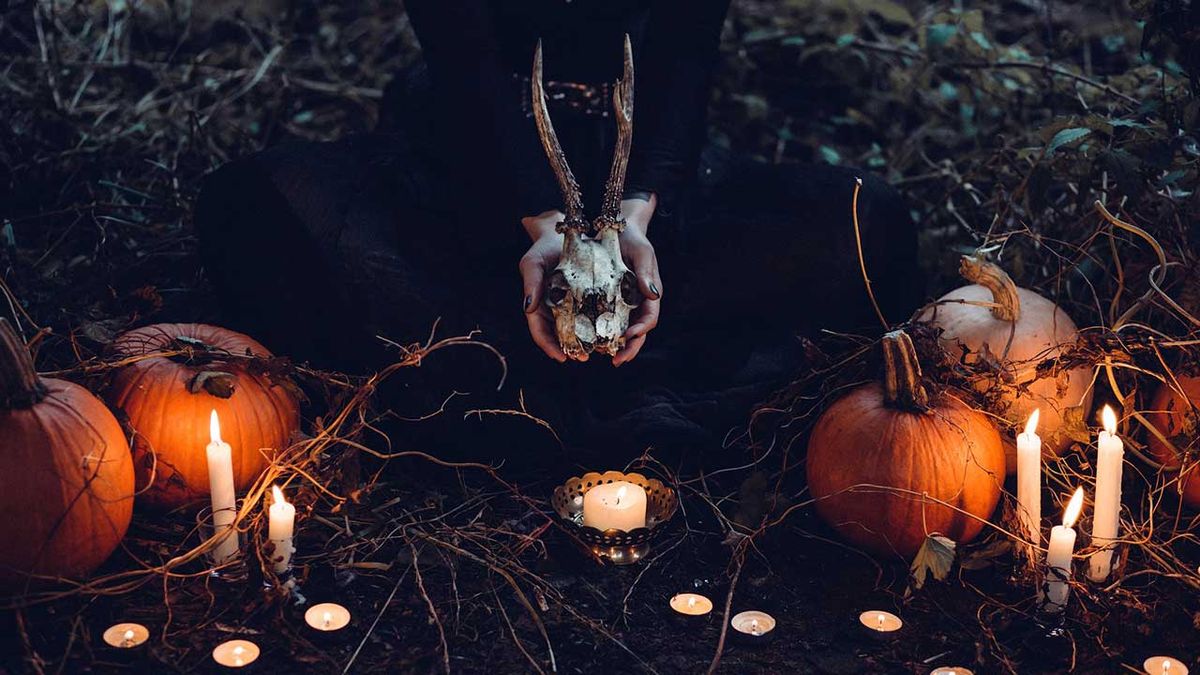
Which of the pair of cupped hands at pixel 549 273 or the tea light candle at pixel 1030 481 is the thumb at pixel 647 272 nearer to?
the pair of cupped hands at pixel 549 273

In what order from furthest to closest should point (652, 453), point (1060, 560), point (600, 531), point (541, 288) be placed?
point (652, 453) < point (541, 288) < point (600, 531) < point (1060, 560)

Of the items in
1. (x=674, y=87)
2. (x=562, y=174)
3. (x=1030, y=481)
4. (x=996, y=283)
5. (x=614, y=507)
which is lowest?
(x=614, y=507)

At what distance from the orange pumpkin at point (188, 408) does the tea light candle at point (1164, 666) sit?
1.64 meters

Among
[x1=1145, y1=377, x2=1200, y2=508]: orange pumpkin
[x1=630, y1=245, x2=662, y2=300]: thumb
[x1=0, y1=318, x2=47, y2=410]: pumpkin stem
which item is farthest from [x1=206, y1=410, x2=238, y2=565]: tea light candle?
[x1=1145, y1=377, x2=1200, y2=508]: orange pumpkin

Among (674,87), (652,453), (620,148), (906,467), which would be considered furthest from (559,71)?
(906,467)

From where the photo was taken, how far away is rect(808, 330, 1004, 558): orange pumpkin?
7.48ft

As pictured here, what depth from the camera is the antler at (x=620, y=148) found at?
2.34 metres

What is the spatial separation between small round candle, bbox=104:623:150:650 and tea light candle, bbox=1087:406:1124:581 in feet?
5.57

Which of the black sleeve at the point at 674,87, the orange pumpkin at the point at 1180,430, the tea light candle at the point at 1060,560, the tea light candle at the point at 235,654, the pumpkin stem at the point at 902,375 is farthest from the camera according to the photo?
the black sleeve at the point at 674,87

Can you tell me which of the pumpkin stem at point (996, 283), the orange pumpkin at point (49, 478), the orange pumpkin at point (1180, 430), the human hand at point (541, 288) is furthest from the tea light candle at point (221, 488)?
the orange pumpkin at point (1180, 430)

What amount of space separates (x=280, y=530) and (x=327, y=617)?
0.58 feet

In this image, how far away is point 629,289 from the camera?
2393mm

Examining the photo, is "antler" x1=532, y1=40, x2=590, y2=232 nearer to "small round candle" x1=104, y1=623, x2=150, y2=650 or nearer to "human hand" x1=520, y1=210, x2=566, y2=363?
"human hand" x1=520, y1=210, x2=566, y2=363

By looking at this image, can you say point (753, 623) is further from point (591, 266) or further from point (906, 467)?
A: point (591, 266)
